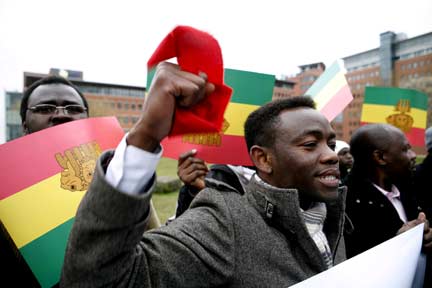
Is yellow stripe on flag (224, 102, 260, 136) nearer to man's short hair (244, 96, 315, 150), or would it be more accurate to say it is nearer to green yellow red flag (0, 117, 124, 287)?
man's short hair (244, 96, 315, 150)

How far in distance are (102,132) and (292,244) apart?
102cm

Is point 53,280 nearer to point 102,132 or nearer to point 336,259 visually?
point 102,132

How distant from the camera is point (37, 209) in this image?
1.32m

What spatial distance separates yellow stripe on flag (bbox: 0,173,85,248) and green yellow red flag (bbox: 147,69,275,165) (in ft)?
2.45

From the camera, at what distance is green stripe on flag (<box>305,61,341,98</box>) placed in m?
2.59

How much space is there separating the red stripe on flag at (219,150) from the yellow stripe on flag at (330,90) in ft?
2.67

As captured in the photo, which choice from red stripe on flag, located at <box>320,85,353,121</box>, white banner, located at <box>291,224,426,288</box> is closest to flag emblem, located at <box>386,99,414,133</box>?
red stripe on flag, located at <box>320,85,353,121</box>

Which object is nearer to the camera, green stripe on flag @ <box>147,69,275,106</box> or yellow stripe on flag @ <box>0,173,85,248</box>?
yellow stripe on flag @ <box>0,173,85,248</box>

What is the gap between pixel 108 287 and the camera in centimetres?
79

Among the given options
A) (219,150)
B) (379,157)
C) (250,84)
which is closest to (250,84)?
(250,84)

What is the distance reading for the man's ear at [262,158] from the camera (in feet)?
4.95

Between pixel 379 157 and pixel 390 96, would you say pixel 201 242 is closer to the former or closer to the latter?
pixel 379 157

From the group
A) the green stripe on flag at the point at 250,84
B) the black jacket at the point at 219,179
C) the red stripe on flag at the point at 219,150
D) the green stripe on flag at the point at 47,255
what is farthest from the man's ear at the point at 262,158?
the green stripe on flag at the point at 47,255

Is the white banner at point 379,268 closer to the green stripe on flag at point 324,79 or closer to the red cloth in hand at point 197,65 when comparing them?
the red cloth in hand at point 197,65
